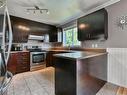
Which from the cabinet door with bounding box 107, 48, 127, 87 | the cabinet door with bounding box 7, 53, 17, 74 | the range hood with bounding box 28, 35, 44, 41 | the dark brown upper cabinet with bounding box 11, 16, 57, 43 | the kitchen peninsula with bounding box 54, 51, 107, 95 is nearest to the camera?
the kitchen peninsula with bounding box 54, 51, 107, 95

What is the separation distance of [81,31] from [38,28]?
238 centimetres

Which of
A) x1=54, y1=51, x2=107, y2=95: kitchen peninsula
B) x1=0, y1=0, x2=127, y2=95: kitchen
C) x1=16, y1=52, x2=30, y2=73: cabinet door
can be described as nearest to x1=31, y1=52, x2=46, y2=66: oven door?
x1=0, y1=0, x2=127, y2=95: kitchen

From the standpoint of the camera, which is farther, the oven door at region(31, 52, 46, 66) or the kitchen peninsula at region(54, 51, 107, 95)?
the oven door at region(31, 52, 46, 66)

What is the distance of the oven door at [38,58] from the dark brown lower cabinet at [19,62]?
0.22 meters

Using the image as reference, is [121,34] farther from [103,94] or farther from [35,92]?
[35,92]

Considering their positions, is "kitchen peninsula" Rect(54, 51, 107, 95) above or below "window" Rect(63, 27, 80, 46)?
below

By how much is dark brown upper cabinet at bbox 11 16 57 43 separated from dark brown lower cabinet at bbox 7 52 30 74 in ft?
2.14

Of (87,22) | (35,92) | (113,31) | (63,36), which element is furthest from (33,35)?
(113,31)

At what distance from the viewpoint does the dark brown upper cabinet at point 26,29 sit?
433 centimetres

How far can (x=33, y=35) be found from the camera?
4926mm

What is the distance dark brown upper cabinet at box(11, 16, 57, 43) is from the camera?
433cm

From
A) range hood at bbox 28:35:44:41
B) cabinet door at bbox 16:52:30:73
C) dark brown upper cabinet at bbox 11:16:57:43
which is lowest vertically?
cabinet door at bbox 16:52:30:73

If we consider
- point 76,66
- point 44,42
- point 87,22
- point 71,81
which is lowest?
point 71,81

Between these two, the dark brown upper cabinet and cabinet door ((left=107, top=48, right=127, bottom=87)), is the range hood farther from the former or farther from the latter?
cabinet door ((left=107, top=48, right=127, bottom=87))
